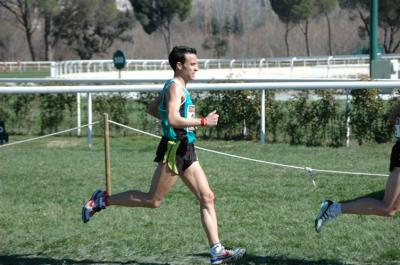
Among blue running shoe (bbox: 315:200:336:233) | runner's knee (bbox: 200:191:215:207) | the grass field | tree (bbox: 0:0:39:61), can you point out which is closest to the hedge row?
the grass field

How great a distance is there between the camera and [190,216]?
29.3ft

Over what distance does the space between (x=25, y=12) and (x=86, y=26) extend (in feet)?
19.1

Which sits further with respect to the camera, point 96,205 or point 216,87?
point 216,87

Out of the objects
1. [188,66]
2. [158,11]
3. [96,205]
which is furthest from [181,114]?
[158,11]

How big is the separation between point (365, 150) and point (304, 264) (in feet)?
24.9

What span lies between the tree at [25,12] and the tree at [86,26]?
7.60ft

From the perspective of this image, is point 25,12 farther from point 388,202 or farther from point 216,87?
point 388,202

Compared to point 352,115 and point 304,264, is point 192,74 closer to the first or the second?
point 304,264

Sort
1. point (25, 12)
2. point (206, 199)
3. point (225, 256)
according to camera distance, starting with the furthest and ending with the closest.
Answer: point (25, 12) < point (225, 256) < point (206, 199)

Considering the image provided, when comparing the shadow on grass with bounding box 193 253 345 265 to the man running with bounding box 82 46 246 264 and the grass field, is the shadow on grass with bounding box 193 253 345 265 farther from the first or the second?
the man running with bounding box 82 46 246 264

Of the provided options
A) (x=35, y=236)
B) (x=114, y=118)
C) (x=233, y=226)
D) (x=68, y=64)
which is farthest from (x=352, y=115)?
(x=68, y=64)

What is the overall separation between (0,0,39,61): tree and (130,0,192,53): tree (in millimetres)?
10006

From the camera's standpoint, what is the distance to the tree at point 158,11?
77.9 meters

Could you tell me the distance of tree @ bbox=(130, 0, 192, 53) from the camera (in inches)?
3066
